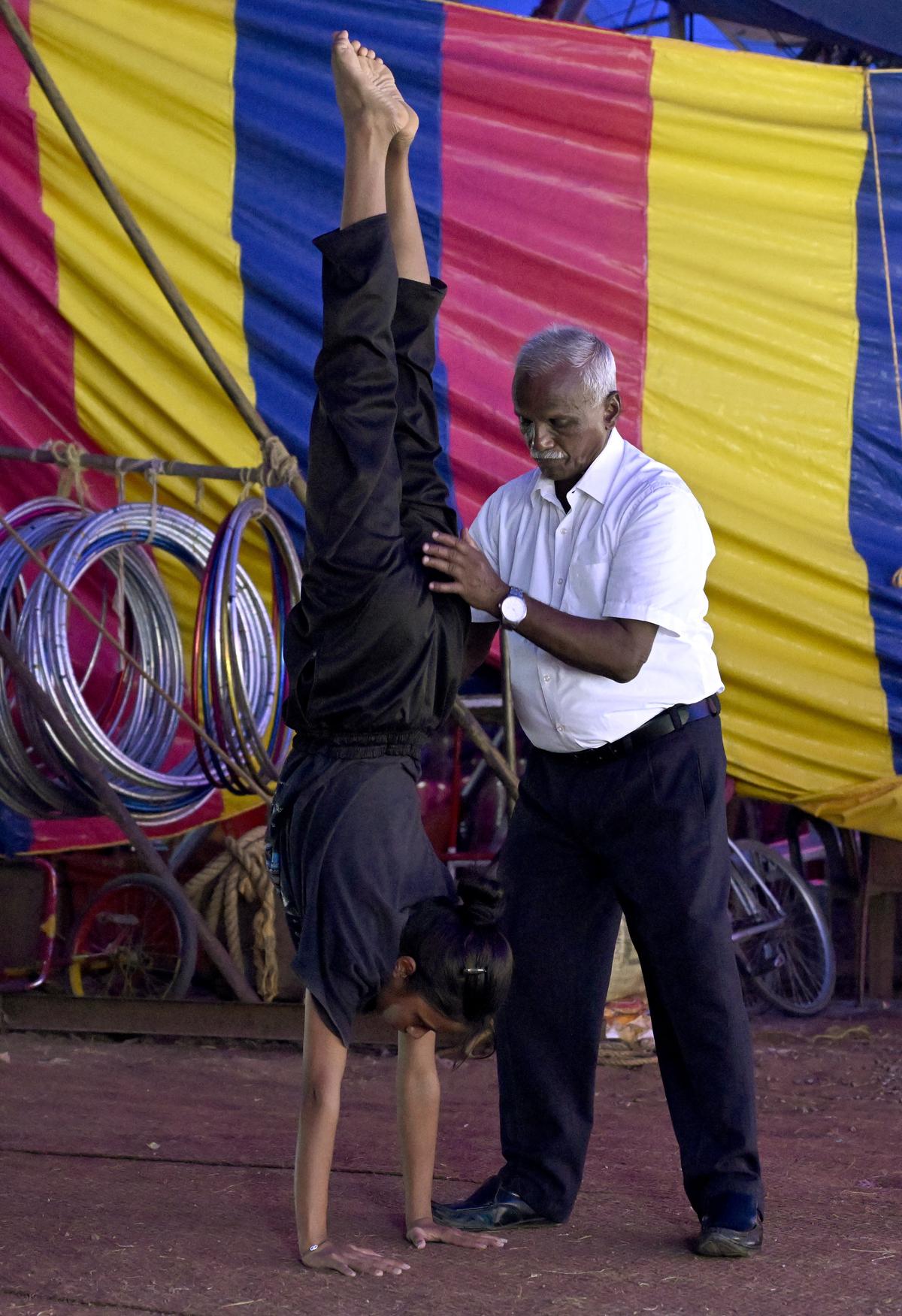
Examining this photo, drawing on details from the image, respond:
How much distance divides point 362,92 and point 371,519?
2.24 ft

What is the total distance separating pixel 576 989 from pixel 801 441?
243 centimetres

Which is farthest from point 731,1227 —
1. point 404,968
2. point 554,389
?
point 554,389

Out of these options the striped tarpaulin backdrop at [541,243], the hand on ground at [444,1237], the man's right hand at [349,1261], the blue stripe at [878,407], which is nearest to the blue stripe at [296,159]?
the striped tarpaulin backdrop at [541,243]

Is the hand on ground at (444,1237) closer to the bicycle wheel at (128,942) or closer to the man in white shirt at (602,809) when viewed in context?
the man in white shirt at (602,809)

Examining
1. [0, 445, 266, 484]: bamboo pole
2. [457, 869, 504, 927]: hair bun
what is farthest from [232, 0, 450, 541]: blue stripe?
[457, 869, 504, 927]: hair bun

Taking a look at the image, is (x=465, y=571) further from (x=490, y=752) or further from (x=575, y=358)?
(x=490, y=752)

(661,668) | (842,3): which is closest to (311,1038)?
(661,668)

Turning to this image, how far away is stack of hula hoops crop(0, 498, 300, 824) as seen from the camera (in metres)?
4.48

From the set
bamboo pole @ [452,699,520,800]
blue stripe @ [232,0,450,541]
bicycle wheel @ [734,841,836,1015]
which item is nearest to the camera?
bamboo pole @ [452,699,520,800]

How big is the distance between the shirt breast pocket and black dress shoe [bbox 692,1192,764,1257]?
1096mm

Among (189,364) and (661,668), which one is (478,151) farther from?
(661,668)

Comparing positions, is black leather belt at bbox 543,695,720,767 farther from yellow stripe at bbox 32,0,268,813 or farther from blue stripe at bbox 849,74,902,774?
yellow stripe at bbox 32,0,268,813

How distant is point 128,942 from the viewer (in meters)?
5.12

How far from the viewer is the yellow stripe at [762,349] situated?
480 centimetres
